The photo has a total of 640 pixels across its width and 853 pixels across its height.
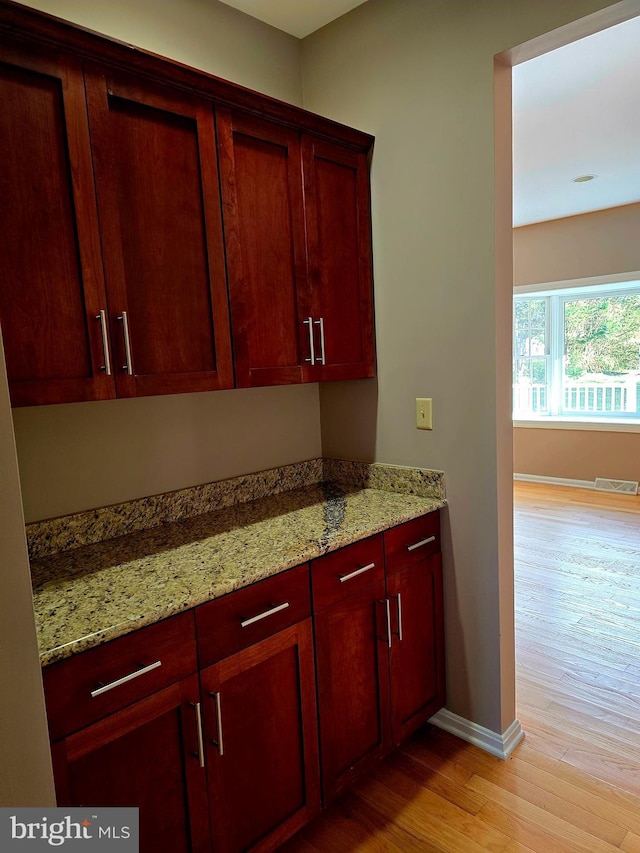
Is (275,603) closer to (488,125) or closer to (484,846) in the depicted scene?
(484,846)

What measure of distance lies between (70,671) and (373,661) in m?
1.00

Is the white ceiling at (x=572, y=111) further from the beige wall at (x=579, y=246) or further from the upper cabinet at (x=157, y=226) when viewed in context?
the upper cabinet at (x=157, y=226)

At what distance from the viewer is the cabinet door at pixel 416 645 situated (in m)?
1.85

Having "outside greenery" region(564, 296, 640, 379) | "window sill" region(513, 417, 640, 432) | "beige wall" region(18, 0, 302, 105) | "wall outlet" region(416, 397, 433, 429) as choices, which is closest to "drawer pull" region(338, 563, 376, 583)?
"wall outlet" region(416, 397, 433, 429)

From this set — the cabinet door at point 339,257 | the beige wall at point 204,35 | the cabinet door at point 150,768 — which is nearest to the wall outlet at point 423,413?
the cabinet door at point 339,257

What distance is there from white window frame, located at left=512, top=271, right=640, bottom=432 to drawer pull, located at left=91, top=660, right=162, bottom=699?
527 centimetres

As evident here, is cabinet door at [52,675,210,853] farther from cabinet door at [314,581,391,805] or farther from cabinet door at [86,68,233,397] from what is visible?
cabinet door at [86,68,233,397]

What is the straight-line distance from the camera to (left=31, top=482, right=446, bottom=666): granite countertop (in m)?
1.17

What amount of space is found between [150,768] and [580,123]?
147 inches

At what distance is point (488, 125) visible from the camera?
176cm

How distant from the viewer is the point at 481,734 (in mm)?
2016

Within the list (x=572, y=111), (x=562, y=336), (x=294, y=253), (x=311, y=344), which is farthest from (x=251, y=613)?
(x=562, y=336)

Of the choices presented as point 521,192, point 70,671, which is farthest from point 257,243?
point 521,192

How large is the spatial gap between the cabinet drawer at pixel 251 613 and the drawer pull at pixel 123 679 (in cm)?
12
